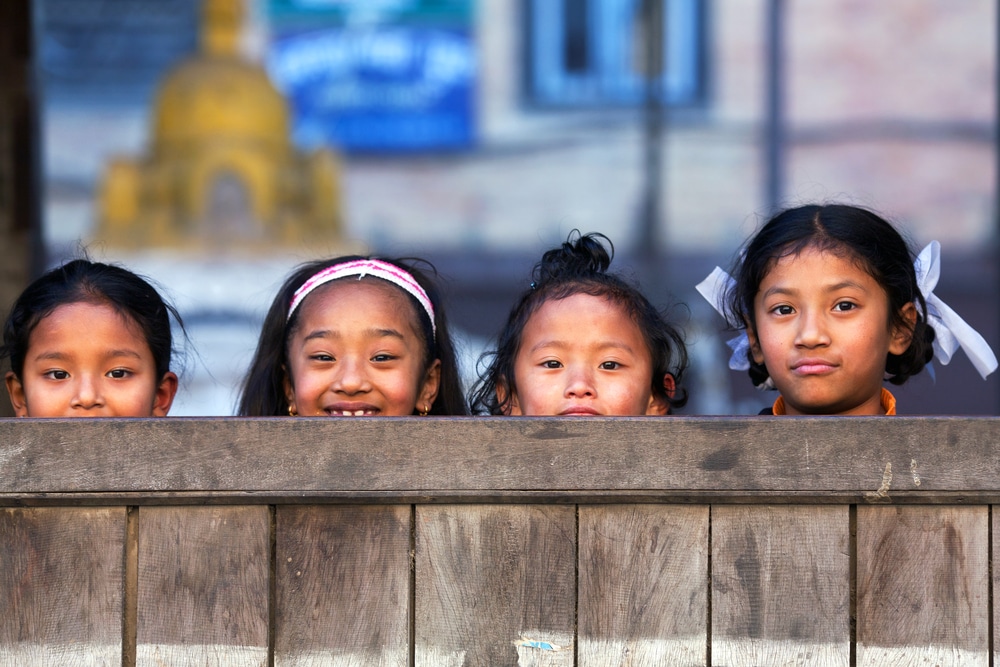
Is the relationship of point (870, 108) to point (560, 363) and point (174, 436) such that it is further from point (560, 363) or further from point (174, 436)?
point (174, 436)

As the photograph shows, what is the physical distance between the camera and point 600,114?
6.16 meters

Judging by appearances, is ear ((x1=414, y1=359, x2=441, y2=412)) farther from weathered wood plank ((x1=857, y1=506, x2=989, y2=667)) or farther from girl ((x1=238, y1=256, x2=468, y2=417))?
weathered wood plank ((x1=857, y1=506, x2=989, y2=667))

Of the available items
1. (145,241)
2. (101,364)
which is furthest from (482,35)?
(101,364)

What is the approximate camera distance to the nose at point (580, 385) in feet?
6.88

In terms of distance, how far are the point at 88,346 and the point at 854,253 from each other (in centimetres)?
135

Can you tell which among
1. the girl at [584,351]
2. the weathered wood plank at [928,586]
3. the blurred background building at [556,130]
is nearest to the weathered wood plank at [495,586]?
the weathered wood plank at [928,586]

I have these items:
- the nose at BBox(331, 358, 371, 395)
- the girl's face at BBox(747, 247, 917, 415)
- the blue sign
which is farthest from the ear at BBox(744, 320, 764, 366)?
the blue sign

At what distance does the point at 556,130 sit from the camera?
20.4 ft

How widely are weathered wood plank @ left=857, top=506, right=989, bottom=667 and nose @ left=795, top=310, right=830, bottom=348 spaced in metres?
0.57

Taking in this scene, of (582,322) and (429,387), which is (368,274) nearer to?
(429,387)

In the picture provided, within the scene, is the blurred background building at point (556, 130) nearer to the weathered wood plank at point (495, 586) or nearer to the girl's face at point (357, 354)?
the girl's face at point (357, 354)

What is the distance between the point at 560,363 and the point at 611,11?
170 inches

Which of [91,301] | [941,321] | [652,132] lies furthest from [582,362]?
[652,132]

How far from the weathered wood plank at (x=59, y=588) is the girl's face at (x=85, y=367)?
675 mm
